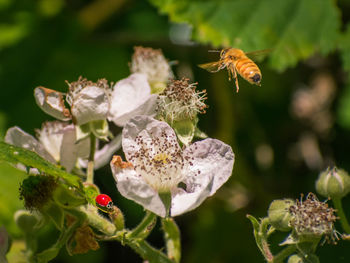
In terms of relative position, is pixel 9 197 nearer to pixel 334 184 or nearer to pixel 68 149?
pixel 68 149

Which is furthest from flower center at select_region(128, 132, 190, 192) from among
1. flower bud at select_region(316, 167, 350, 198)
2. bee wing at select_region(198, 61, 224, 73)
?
flower bud at select_region(316, 167, 350, 198)

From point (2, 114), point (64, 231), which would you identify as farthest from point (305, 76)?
point (64, 231)

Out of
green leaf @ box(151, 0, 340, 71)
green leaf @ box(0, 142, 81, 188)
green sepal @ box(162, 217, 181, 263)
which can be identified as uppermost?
green leaf @ box(0, 142, 81, 188)

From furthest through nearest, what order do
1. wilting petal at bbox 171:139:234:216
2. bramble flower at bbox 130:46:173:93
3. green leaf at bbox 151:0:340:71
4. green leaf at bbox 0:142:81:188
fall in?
green leaf at bbox 151:0:340:71 < bramble flower at bbox 130:46:173:93 < wilting petal at bbox 171:139:234:216 < green leaf at bbox 0:142:81:188

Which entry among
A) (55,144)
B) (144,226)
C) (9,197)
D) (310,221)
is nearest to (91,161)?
(55,144)

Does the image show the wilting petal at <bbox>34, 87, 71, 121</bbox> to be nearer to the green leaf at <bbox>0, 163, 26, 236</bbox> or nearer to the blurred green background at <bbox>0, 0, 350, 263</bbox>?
the green leaf at <bbox>0, 163, 26, 236</bbox>

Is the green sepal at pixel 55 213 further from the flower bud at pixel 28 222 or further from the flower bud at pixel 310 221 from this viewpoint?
the flower bud at pixel 310 221

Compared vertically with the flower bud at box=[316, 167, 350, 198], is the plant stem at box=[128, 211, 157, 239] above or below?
above
